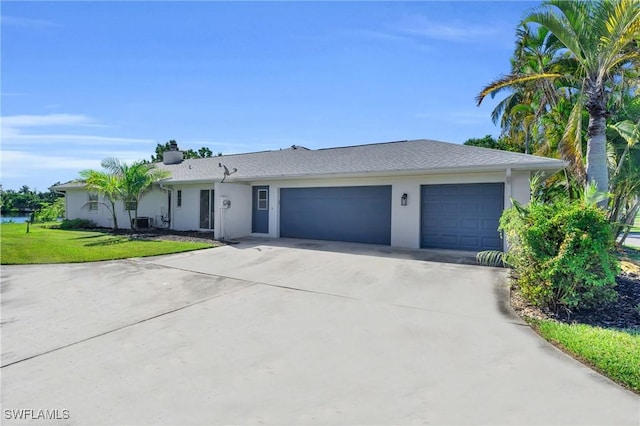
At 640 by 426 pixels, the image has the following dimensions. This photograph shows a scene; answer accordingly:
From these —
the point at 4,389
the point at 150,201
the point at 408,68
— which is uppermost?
the point at 408,68

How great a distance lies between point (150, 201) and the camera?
18.5 meters

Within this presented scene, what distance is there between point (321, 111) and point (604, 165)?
12.2m

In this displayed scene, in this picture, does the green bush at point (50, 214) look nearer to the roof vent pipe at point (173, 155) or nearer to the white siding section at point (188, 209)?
the roof vent pipe at point (173, 155)

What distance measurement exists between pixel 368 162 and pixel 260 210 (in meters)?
5.64

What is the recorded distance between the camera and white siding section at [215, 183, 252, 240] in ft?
46.1

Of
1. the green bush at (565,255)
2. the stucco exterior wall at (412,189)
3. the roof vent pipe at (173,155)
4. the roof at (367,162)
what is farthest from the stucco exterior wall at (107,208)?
the green bush at (565,255)

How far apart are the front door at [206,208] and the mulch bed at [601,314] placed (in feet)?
43.9

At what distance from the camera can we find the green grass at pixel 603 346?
A: 11.4 ft

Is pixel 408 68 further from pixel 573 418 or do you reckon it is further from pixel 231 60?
pixel 573 418

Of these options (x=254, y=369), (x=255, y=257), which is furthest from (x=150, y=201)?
(x=254, y=369)

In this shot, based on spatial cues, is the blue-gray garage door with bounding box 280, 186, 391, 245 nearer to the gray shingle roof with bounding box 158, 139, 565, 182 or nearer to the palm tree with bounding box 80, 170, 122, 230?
the gray shingle roof with bounding box 158, 139, 565, 182

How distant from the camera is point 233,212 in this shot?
14.6 metres

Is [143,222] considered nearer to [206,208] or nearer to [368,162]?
[206,208]

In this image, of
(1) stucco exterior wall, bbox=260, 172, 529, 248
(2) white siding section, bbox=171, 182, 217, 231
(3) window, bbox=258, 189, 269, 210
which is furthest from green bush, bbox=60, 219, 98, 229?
(1) stucco exterior wall, bbox=260, 172, 529, 248
